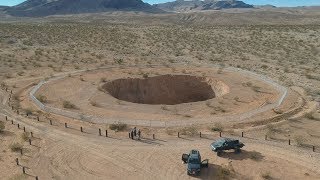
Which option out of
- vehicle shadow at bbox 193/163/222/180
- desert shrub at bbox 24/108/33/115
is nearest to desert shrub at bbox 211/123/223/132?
vehicle shadow at bbox 193/163/222/180

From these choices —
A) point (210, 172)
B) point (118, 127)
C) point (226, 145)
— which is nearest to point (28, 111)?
point (118, 127)

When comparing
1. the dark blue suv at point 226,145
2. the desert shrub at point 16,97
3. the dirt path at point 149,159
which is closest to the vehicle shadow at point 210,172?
the dirt path at point 149,159

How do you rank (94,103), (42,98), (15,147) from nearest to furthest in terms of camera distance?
(15,147) < (94,103) < (42,98)

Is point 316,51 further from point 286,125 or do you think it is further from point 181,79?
point 286,125

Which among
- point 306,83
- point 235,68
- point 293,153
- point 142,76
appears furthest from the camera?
point 235,68

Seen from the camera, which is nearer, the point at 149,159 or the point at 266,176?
the point at 266,176

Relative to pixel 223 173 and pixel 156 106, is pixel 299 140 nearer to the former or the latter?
pixel 223 173

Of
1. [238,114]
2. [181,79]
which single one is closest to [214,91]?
[181,79]
